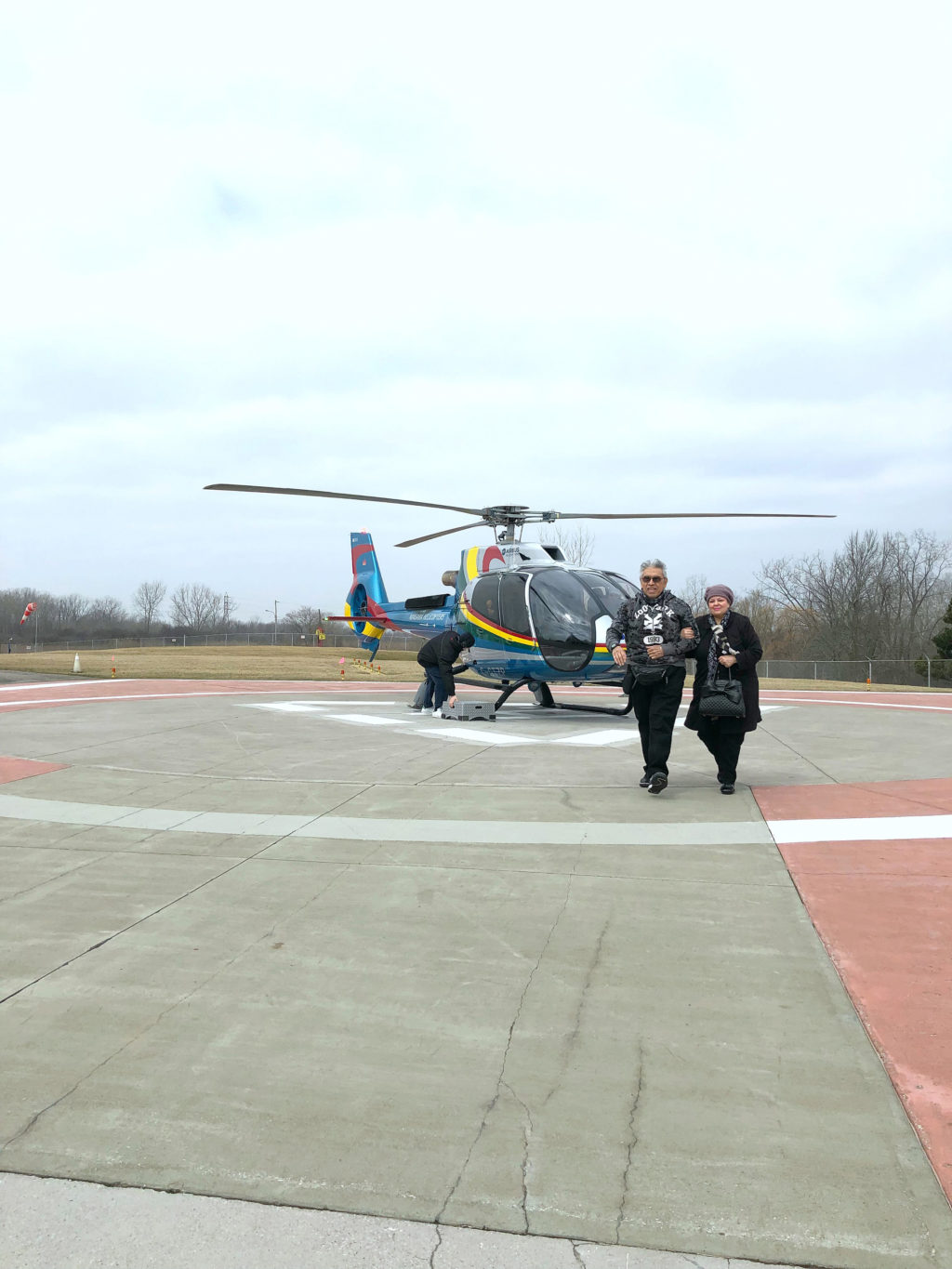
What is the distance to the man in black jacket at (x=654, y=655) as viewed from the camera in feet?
23.8

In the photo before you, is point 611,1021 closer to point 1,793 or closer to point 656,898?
point 656,898

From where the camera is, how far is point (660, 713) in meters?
7.31

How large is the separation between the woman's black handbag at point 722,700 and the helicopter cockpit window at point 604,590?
5943mm

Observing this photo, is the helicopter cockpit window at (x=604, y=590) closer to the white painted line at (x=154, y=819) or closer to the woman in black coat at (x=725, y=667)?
the woman in black coat at (x=725, y=667)

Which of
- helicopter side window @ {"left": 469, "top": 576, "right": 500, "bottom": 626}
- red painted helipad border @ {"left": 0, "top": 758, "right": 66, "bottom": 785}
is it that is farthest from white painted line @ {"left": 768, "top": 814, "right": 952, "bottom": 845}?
helicopter side window @ {"left": 469, "top": 576, "right": 500, "bottom": 626}

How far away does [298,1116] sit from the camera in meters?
2.72

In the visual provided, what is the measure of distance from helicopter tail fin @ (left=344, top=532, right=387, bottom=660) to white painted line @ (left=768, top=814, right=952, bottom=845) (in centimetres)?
2692

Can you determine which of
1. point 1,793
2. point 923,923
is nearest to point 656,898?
point 923,923

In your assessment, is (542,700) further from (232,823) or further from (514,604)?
(232,823)

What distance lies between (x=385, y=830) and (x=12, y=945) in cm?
248

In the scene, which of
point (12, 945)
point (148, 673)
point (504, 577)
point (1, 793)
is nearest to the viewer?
point (12, 945)

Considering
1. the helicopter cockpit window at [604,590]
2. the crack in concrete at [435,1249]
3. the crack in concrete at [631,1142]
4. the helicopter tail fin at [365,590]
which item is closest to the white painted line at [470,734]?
the helicopter cockpit window at [604,590]

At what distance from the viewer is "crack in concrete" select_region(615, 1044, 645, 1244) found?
224 cm

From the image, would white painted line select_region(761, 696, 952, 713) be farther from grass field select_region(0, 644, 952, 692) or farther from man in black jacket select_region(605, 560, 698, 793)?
man in black jacket select_region(605, 560, 698, 793)
